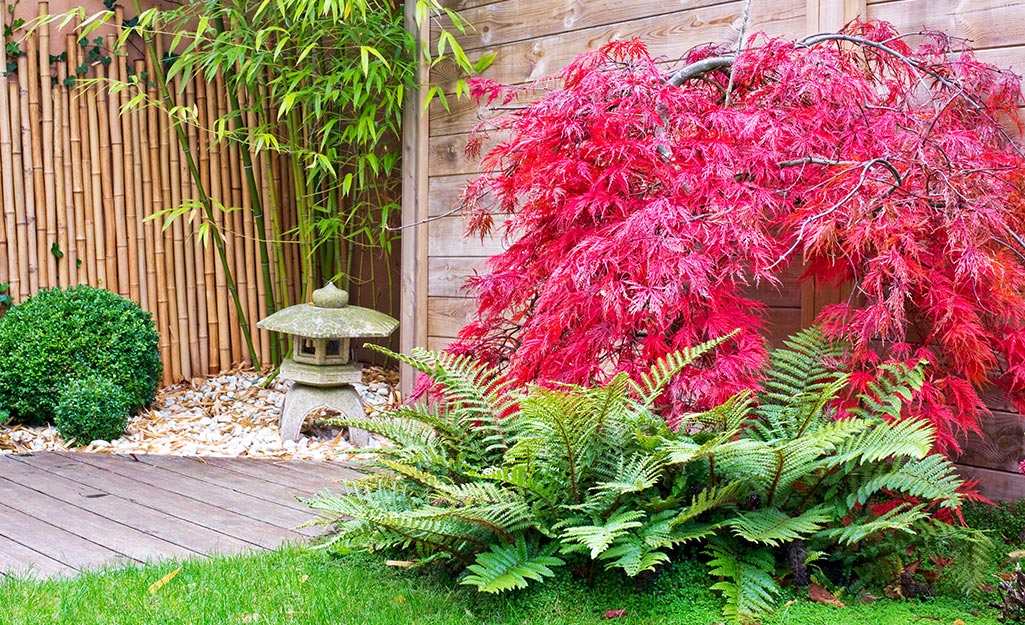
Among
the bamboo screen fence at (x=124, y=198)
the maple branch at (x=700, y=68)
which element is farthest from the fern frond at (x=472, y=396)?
the bamboo screen fence at (x=124, y=198)

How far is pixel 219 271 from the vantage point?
16.4 ft

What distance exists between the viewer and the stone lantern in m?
4.04

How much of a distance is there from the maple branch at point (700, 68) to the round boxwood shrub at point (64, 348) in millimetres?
2761

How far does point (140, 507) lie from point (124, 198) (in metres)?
2.21

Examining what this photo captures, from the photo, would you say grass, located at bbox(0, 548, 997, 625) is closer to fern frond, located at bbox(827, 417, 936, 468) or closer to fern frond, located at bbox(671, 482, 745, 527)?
fern frond, located at bbox(671, 482, 745, 527)

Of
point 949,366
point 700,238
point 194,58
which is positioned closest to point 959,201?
point 949,366

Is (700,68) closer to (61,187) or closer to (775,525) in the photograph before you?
(775,525)

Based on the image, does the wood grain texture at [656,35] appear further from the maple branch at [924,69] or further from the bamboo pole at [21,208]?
the bamboo pole at [21,208]

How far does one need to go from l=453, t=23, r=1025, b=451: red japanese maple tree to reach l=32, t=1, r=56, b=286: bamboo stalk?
276 cm

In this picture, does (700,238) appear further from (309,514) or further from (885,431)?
(309,514)

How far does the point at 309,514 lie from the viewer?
2994 mm

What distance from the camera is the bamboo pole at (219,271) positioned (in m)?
4.90


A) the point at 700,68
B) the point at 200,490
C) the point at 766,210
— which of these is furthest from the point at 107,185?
the point at 766,210

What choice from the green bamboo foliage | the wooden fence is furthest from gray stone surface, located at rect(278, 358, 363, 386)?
the green bamboo foliage
